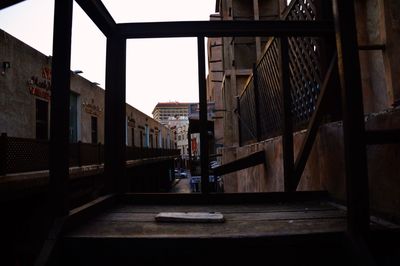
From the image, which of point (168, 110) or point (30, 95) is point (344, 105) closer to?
point (30, 95)

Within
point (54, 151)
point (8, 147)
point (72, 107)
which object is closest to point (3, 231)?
point (8, 147)

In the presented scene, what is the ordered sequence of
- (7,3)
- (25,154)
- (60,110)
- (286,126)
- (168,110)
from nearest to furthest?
(7,3) → (60,110) → (286,126) → (25,154) → (168,110)

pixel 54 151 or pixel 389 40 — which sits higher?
pixel 389 40

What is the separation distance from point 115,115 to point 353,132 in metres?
2.37

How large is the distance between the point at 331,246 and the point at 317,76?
→ 2214 mm

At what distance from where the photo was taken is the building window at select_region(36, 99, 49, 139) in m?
12.8

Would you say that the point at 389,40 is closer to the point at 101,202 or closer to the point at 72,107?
the point at 101,202

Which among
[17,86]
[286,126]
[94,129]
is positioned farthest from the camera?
[94,129]

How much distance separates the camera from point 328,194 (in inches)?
126

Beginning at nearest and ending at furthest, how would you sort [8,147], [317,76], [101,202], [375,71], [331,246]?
[331,246], [101,202], [317,76], [375,71], [8,147]

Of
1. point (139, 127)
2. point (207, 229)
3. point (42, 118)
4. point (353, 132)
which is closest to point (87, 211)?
point (207, 229)

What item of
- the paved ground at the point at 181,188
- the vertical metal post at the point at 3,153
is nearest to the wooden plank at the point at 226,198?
the vertical metal post at the point at 3,153

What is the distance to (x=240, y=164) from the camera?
5035 millimetres

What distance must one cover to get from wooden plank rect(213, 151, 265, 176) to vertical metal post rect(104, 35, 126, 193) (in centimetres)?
208
